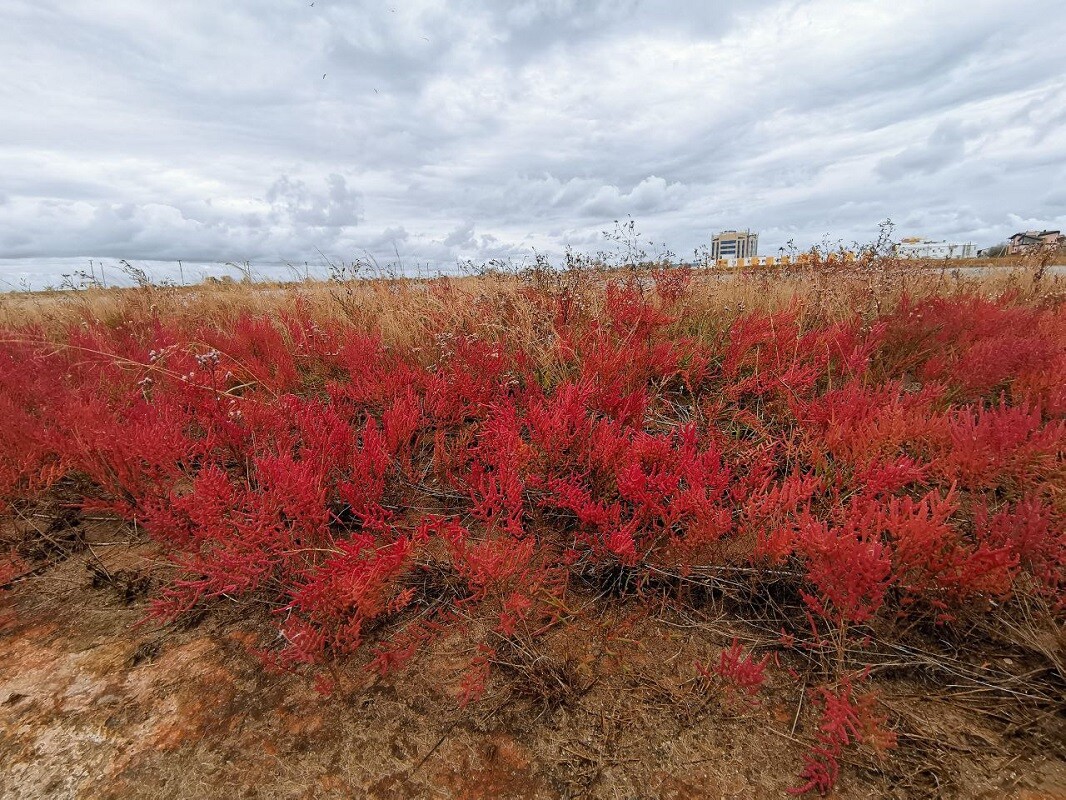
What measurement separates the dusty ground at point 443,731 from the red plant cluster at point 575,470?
0.16m

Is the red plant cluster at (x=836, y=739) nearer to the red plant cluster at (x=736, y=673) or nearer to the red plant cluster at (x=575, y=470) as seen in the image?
the red plant cluster at (x=575, y=470)

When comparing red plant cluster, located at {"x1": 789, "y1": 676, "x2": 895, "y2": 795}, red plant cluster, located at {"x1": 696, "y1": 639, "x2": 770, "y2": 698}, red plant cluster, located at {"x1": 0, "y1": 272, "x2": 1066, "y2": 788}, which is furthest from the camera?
red plant cluster, located at {"x1": 0, "y1": 272, "x2": 1066, "y2": 788}

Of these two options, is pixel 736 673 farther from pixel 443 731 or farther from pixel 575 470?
pixel 575 470

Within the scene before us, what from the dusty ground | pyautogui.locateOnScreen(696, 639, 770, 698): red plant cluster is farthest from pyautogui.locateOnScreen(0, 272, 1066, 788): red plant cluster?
the dusty ground

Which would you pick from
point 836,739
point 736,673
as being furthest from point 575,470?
point 836,739

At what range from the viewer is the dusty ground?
1412mm

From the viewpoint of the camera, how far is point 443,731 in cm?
158

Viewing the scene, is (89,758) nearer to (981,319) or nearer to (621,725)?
(621,725)

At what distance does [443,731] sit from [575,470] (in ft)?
4.51

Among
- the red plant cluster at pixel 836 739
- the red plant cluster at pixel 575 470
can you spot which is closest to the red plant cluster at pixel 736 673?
the red plant cluster at pixel 575 470

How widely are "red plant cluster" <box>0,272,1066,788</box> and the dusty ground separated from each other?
0.51 feet

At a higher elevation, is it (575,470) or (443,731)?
(575,470)

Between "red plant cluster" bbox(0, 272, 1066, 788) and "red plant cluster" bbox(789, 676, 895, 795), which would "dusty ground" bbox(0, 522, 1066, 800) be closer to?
"red plant cluster" bbox(789, 676, 895, 795)

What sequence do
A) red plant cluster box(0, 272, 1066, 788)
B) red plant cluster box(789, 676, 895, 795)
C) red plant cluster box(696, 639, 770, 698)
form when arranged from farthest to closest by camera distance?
red plant cluster box(0, 272, 1066, 788) → red plant cluster box(696, 639, 770, 698) → red plant cluster box(789, 676, 895, 795)
